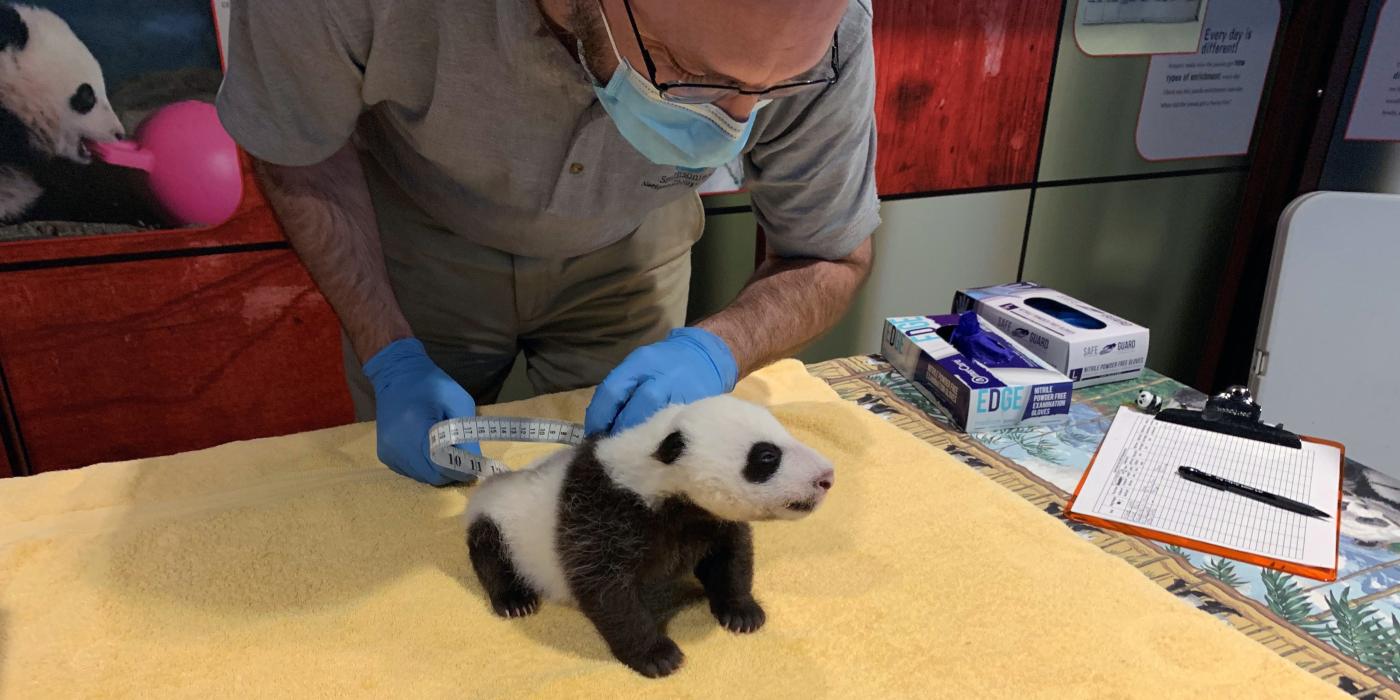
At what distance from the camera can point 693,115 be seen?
40.4 inches

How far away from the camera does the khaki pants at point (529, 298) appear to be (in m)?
1.51

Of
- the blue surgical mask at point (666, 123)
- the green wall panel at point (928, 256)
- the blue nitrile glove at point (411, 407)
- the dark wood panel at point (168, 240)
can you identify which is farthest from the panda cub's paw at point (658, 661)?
the green wall panel at point (928, 256)

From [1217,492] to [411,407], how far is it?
1.31 metres

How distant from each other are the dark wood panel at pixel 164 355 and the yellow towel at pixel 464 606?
75 cm

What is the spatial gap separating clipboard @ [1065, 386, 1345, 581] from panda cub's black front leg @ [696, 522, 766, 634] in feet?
1.90

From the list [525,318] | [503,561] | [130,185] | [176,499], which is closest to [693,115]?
[503,561]

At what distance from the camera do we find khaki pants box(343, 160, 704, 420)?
1509mm

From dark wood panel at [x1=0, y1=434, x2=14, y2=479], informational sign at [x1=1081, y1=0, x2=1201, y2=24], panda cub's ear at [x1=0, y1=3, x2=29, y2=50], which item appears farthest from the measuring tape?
informational sign at [x1=1081, y1=0, x2=1201, y2=24]

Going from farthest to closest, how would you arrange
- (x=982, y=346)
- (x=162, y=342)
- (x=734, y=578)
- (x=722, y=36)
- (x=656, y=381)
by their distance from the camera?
(x=162, y=342) < (x=982, y=346) < (x=656, y=381) < (x=734, y=578) < (x=722, y=36)

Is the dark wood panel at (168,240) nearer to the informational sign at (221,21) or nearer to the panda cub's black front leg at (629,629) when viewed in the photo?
the informational sign at (221,21)

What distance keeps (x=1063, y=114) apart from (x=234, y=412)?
2605 millimetres

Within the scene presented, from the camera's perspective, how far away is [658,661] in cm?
95

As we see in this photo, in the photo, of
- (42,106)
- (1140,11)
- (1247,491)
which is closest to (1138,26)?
(1140,11)

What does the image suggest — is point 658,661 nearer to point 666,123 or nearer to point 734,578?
point 734,578
